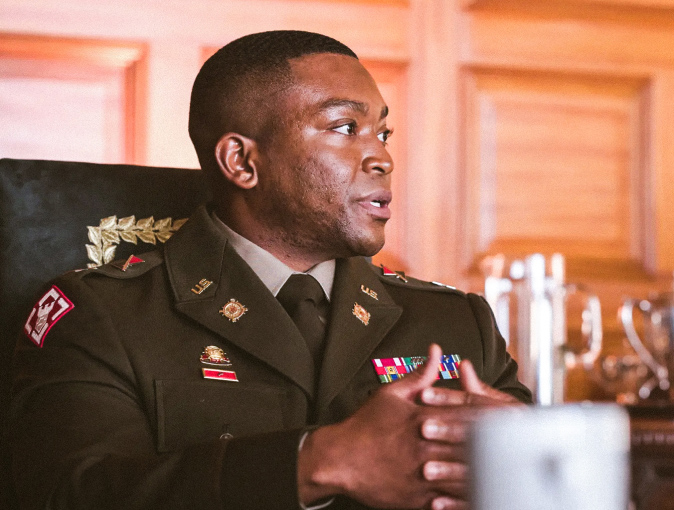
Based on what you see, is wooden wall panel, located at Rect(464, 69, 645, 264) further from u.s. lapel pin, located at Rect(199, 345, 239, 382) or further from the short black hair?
u.s. lapel pin, located at Rect(199, 345, 239, 382)

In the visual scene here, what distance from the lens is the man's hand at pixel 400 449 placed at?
2.16ft

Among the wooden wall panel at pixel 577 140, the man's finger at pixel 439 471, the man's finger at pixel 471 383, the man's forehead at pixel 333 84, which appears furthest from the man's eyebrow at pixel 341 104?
the wooden wall panel at pixel 577 140

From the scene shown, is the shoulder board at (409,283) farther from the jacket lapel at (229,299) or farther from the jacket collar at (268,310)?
the jacket lapel at (229,299)

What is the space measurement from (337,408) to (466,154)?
4.58 feet

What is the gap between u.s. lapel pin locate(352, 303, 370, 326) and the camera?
116 centimetres

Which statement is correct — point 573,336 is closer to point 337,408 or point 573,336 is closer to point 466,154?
point 466,154

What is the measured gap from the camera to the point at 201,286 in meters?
1.14

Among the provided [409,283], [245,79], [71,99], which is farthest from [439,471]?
[71,99]

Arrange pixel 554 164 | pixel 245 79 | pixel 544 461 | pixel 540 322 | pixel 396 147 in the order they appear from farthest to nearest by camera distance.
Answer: pixel 554 164, pixel 396 147, pixel 540 322, pixel 245 79, pixel 544 461

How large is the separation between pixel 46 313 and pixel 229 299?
22 centimetres

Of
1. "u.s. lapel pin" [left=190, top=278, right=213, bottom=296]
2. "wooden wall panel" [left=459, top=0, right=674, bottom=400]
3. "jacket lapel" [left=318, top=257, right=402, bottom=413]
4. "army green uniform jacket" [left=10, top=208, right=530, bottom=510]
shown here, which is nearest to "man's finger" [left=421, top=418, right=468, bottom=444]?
"army green uniform jacket" [left=10, top=208, right=530, bottom=510]

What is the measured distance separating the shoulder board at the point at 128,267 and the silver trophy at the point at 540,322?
97cm

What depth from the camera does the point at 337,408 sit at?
3.56ft

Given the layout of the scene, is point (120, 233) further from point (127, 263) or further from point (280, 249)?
point (280, 249)
